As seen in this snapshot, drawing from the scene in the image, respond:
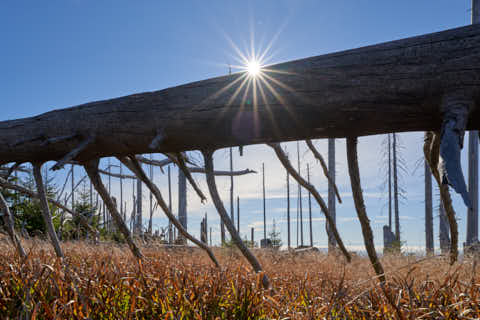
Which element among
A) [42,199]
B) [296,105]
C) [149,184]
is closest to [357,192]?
[296,105]

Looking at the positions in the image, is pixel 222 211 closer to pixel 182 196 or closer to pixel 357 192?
pixel 357 192

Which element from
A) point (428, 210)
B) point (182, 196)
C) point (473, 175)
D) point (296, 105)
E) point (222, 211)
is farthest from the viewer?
point (428, 210)

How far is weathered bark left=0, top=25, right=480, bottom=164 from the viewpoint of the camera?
187 centimetres

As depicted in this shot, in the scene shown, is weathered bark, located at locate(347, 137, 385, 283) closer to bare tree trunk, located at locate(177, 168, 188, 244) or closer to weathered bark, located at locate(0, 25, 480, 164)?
weathered bark, located at locate(0, 25, 480, 164)

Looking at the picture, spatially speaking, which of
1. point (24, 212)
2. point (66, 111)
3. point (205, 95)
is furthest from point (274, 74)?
point (24, 212)

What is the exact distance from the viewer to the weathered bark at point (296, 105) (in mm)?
1866

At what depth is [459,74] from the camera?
1801mm

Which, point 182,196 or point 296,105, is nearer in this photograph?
point 296,105

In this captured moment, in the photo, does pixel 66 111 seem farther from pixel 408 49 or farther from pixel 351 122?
pixel 408 49

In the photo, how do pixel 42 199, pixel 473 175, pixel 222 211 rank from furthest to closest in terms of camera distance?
pixel 473 175 → pixel 42 199 → pixel 222 211

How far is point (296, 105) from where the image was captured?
208 centimetres

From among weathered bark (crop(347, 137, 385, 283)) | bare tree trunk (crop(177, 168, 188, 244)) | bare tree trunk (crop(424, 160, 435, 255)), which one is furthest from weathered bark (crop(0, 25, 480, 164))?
bare tree trunk (crop(424, 160, 435, 255))

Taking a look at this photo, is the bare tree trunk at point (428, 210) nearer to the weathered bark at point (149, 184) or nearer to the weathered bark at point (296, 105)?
the weathered bark at point (149, 184)

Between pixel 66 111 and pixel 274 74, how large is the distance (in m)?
1.68
